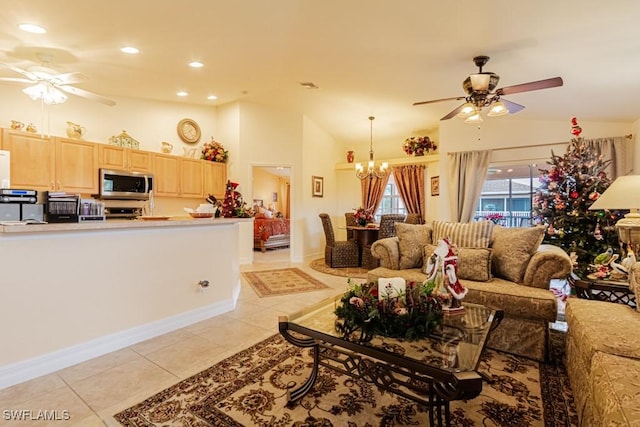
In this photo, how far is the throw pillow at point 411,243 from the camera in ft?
10.8

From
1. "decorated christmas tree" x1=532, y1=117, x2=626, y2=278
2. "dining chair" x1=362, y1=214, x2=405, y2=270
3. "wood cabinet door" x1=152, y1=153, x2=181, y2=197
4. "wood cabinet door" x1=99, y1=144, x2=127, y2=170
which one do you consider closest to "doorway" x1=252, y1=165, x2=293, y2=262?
"wood cabinet door" x1=152, y1=153, x2=181, y2=197

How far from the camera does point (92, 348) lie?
237 cm

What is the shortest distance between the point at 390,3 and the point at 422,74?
1438 millimetres

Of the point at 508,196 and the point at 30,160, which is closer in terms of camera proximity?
the point at 30,160

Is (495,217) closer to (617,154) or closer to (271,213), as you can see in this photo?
(617,154)

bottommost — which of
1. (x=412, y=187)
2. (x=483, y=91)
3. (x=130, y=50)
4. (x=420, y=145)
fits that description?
(x=412, y=187)

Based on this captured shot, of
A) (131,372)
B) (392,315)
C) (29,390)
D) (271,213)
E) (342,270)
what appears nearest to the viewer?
(392,315)

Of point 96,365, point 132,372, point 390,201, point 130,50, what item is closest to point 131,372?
point 132,372

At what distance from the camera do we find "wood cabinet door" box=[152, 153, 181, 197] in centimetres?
547

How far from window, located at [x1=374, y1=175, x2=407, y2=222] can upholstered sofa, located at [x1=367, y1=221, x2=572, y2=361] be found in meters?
4.13

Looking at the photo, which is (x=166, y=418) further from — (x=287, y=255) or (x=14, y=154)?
(x=287, y=255)

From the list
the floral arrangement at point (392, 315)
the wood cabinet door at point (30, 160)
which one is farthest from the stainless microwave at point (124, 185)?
the floral arrangement at point (392, 315)

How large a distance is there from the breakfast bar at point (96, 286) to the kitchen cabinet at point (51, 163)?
109 inches

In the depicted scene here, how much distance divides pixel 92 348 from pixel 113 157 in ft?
11.8
